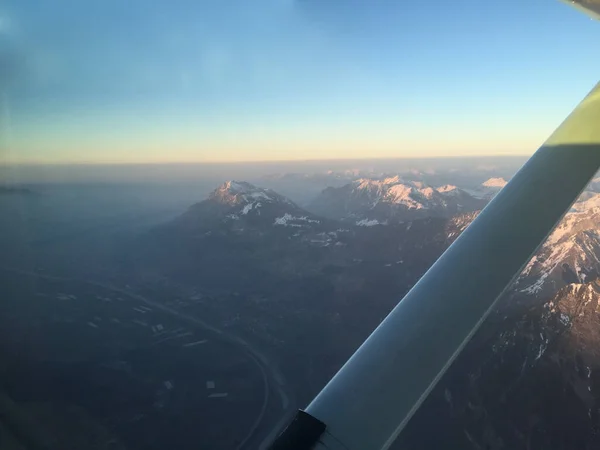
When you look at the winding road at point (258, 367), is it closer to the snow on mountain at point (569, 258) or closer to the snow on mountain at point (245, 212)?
the snow on mountain at point (245, 212)

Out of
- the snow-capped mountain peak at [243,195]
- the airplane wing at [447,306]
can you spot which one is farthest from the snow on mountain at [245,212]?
the airplane wing at [447,306]

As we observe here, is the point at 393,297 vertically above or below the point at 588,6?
below

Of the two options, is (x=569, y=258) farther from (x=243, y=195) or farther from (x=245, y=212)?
(x=243, y=195)

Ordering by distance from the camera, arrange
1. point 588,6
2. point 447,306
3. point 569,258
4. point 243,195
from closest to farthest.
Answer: point 447,306 → point 588,6 → point 569,258 → point 243,195

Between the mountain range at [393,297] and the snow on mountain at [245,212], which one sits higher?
the snow on mountain at [245,212]

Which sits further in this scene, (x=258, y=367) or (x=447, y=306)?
(x=258, y=367)

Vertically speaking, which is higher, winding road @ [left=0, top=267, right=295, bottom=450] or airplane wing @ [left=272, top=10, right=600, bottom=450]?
airplane wing @ [left=272, top=10, right=600, bottom=450]

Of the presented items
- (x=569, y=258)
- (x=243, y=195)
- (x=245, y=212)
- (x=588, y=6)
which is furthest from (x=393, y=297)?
(x=588, y=6)

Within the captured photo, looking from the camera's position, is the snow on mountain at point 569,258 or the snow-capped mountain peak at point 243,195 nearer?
the snow on mountain at point 569,258

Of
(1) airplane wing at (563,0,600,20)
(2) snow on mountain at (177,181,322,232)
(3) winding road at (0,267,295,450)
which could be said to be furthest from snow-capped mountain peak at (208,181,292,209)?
(1) airplane wing at (563,0,600,20)

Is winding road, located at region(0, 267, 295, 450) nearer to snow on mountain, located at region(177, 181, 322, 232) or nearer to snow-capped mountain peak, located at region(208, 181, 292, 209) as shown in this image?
snow on mountain, located at region(177, 181, 322, 232)

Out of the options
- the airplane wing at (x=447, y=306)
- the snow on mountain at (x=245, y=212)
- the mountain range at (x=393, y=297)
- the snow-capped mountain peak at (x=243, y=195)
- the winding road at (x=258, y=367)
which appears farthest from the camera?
the snow-capped mountain peak at (x=243, y=195)
